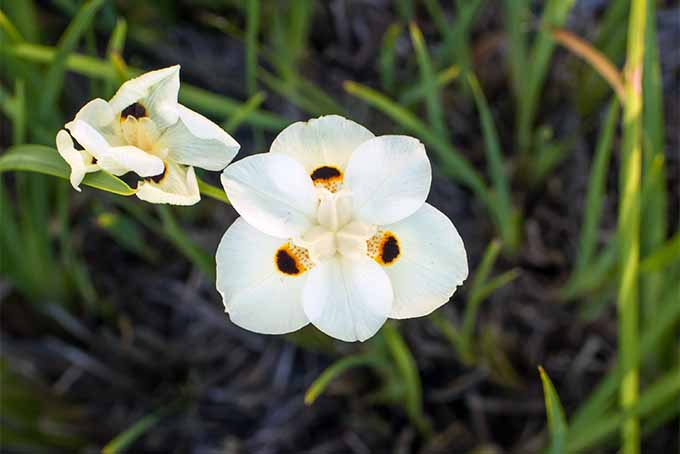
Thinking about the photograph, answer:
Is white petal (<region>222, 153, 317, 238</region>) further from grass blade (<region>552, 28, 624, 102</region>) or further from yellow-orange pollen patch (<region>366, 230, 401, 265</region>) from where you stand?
grass blade (<region>552, 28, 624, 102</region>)

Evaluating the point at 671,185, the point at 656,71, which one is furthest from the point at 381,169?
the point at 671,185

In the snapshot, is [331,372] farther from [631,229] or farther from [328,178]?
[631,229]

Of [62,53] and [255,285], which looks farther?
[62,53]

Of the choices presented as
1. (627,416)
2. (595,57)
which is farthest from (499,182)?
(627,416)

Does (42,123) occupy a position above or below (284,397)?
above

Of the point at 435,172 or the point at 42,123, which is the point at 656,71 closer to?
the point at 435,172

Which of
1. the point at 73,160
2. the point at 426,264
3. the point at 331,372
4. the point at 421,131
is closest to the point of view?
the point at 73,160

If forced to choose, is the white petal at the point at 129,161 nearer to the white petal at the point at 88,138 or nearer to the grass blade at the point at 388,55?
the white petal at the point at 88,138

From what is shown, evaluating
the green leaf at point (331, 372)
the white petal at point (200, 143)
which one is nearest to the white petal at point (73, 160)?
the white petal at point (200, 143)
